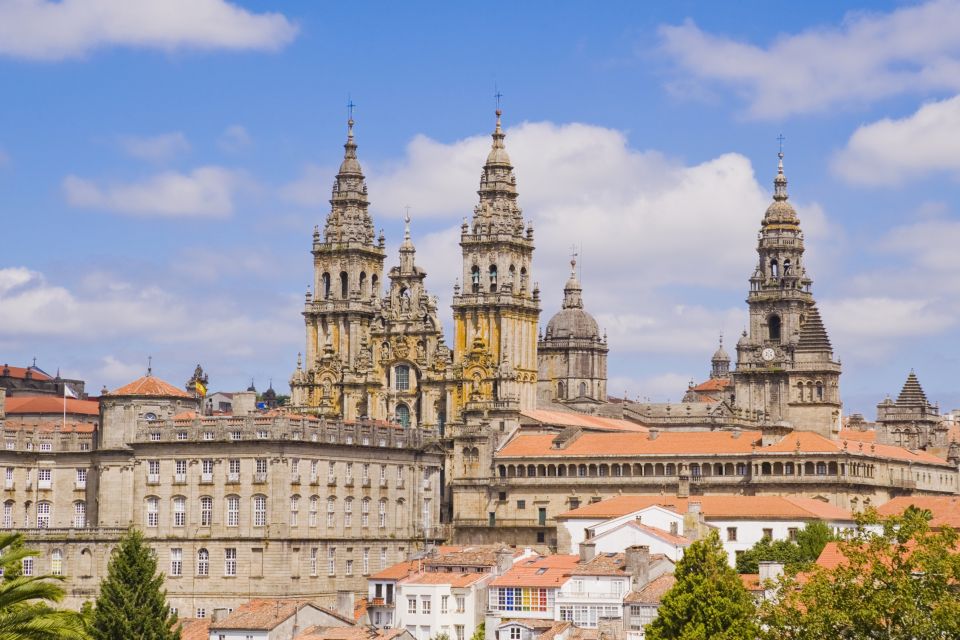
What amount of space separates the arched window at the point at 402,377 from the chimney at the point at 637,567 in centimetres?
5982

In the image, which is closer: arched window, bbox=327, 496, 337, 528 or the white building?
the white building

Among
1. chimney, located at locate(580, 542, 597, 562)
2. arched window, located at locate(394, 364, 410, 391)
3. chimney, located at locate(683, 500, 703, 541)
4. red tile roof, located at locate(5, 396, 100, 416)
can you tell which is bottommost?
chimney, located at locate(580, 542, 597, 562)

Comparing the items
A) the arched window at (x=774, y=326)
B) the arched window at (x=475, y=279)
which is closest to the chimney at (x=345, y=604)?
the arched window at (x=475, y=279)

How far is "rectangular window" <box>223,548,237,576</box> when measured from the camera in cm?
12451

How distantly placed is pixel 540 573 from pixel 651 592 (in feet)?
30.3

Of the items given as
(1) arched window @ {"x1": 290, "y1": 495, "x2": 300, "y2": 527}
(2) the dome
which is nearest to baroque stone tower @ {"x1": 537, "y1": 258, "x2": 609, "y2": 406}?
(2) the dome

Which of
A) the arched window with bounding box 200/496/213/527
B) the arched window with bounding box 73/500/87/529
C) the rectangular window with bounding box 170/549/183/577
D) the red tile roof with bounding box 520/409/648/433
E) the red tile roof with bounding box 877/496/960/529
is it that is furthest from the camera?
the red tile roof with bounding box 520/409/648/433

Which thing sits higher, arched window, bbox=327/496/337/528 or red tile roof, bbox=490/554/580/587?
arched window, bbox=327/496/337/528

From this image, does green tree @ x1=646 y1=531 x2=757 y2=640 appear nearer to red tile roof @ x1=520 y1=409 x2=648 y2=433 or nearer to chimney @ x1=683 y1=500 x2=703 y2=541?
chimney @ x1=683 y1=500 x2=703 y2=541

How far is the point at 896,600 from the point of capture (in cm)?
6606

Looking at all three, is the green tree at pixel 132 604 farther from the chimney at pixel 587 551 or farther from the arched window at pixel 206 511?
the chimney at pixel 587 551

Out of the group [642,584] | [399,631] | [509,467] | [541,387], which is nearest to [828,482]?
[509,467]

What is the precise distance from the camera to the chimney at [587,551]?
11010 centimetres

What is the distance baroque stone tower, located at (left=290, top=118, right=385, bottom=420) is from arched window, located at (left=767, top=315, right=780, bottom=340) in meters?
43.7
